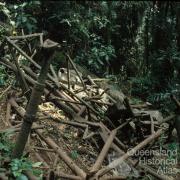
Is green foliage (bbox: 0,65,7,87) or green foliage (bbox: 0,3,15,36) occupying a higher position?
green foliage (bbox: 0,3,15,36)

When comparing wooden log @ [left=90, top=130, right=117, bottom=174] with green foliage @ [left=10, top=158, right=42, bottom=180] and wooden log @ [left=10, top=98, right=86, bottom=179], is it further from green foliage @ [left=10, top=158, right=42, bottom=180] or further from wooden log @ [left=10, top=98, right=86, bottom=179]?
green foliage @ [left=10, top=158, right=42, bottom=180]

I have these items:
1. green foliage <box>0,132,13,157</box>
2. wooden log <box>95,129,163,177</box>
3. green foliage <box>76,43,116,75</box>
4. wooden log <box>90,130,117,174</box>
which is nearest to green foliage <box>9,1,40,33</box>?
green foliage <box>76,43,116,75</box>

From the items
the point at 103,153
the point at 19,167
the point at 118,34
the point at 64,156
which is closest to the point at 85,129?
the point at 103,153

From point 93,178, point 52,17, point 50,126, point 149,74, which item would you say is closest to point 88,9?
point 52,17

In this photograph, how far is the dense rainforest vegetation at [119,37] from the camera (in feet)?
26.5

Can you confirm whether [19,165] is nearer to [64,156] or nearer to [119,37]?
[64,156]

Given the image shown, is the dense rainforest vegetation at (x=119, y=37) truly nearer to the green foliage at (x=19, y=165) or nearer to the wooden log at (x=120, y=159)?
the wooden log at (x=120, y=159)

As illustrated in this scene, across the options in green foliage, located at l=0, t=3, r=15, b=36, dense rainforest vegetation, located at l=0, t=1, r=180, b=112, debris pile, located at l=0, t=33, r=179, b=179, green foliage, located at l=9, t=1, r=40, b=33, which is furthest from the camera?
dense rainforest vegetation, located at l=0, t=1, r=180, b=112

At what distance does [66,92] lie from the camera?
548cm

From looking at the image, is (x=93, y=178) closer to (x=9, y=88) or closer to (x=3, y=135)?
(x=3, y=135)

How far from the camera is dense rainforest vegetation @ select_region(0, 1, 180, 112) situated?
8.21m

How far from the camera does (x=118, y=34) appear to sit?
9977mm

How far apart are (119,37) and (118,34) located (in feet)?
0.30

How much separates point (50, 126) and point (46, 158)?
86 cm
